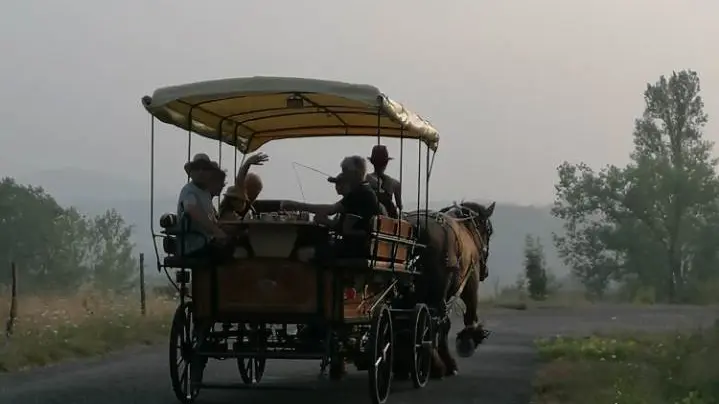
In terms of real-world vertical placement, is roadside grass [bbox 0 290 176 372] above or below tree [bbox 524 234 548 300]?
above

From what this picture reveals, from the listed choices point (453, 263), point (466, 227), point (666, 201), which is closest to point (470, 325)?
point (466, 227)

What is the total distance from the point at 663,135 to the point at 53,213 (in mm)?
38047

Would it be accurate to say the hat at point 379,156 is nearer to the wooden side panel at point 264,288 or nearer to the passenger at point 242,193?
the passenger at point 242,193

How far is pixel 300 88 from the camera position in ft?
31.9

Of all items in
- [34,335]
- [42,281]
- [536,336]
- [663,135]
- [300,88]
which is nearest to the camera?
[300,88]

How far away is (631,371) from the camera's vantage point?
13359 millimetres

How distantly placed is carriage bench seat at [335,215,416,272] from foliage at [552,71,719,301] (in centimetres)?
4784

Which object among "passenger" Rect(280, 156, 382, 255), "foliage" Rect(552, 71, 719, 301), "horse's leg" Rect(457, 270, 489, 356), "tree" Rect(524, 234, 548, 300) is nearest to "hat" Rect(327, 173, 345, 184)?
"passenger" Rect(280, 156, 382, 255)

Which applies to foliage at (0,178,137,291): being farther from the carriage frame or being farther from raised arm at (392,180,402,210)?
the carriage frame

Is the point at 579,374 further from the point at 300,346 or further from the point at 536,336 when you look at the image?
the point at 536,336

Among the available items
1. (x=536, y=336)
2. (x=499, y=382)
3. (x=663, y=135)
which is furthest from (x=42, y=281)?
(x=499, y=382)

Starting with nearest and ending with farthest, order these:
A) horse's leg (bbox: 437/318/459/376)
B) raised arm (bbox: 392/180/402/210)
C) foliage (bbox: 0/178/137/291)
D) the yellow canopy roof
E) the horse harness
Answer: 1. the yellow canopy roof
2. raised arm (bbox: 392/180/402/210)
3. the horse harness
4. horse's leg (bbox: 437/318/459/376)
5. foliage (bbox: 0/178/137/291)

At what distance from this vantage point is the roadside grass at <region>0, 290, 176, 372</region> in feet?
49.1

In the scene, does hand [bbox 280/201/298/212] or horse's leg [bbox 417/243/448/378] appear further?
horse's leg [bbox 417/243/448/378]
